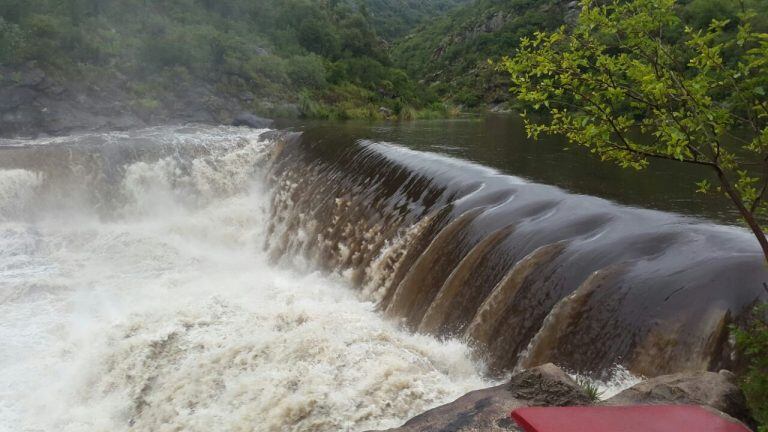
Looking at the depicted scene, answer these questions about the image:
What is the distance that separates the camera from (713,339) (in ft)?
14.3

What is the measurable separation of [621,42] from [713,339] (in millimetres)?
2501

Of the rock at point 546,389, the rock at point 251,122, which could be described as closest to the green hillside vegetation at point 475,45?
the rock at point 251,122

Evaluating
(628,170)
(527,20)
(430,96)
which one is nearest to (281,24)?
(430,96)

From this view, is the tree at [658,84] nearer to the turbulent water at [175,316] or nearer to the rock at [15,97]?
the turbulent water at [175,316]

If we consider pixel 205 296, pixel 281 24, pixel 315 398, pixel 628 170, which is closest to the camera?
pixel 315 398

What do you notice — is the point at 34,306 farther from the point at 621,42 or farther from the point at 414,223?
the point at 621,42

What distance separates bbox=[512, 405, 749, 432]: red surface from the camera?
2.90 meters

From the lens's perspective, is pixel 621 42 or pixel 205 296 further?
pixel 205 296

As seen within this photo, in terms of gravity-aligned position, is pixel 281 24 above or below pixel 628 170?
above

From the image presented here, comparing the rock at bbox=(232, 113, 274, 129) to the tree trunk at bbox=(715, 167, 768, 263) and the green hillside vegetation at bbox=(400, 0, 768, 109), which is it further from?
the green hillside vegetation at bbox=(400, 0, 768, 109)

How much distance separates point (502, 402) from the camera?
3730mm

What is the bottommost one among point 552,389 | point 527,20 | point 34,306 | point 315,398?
point 34,306

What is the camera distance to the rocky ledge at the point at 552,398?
11.3 ft

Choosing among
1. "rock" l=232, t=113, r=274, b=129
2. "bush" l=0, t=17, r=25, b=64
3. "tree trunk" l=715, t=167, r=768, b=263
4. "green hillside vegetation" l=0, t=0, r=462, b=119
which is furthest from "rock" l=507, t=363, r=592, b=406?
"bush" l=0, t=17, r=25, b=64
